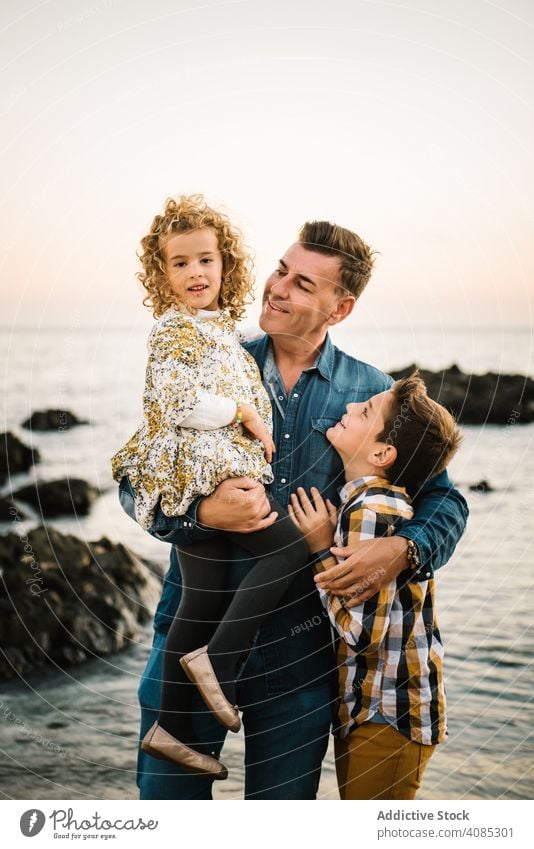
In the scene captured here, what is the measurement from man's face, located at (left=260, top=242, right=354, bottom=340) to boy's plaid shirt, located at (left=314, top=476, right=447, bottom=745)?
1.49 ft

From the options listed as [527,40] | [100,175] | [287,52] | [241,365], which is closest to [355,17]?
[287,52]

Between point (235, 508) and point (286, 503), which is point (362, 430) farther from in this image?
point (235, 508)

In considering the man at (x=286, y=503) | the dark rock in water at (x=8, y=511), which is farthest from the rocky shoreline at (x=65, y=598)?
the man at (x=286, y=503)

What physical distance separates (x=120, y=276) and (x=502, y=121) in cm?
167

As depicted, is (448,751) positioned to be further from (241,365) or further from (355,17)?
(355,17)

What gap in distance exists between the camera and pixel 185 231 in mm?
2602

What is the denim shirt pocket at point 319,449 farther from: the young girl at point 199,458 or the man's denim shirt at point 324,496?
the young girl at point 199,458

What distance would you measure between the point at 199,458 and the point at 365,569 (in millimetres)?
507

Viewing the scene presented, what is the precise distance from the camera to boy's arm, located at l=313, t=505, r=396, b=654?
2457 mm

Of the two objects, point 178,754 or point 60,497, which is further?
point 60,497

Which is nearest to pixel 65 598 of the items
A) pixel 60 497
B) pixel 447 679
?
pixel 447 679

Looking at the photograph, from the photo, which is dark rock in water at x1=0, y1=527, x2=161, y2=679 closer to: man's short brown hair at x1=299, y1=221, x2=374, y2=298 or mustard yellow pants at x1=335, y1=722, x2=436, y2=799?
mustard yellow pants at x1=335, y1=722, x2=436, y2=799

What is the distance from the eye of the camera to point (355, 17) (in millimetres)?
3428

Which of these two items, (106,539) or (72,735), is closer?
(72,735)
